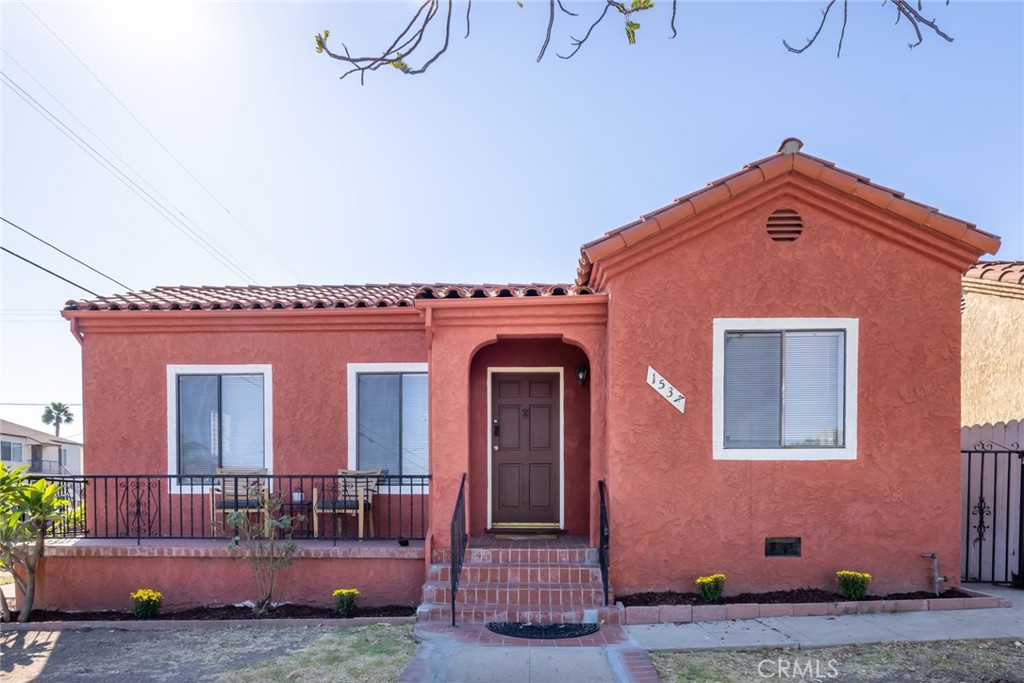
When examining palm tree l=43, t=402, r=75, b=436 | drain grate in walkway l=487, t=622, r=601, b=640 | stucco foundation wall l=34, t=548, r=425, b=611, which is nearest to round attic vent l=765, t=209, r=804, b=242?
drain grate in walkway l=487, t=622, r=601, b=640

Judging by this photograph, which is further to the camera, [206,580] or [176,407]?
[176,407]

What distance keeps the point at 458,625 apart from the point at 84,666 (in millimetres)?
3433

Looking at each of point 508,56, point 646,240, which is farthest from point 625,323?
point 508,56

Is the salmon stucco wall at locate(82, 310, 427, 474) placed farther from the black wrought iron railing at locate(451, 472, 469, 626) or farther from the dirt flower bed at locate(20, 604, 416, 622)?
the black wrought iron railing at locate(451, 472, 469, 626)

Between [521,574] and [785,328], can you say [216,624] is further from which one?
[785,328]

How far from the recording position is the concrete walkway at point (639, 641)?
5.07 meters

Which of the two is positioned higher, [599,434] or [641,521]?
[599,434]

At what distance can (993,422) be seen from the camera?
911 cm

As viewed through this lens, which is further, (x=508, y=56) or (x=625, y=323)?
(x=625, y=323)

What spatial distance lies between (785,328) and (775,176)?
164cm

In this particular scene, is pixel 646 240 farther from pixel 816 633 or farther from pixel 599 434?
pixel 816 633

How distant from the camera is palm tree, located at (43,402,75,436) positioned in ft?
202

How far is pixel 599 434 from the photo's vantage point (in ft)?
23.6

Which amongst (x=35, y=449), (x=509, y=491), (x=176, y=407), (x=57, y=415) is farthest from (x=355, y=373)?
(x=57, y=415)
